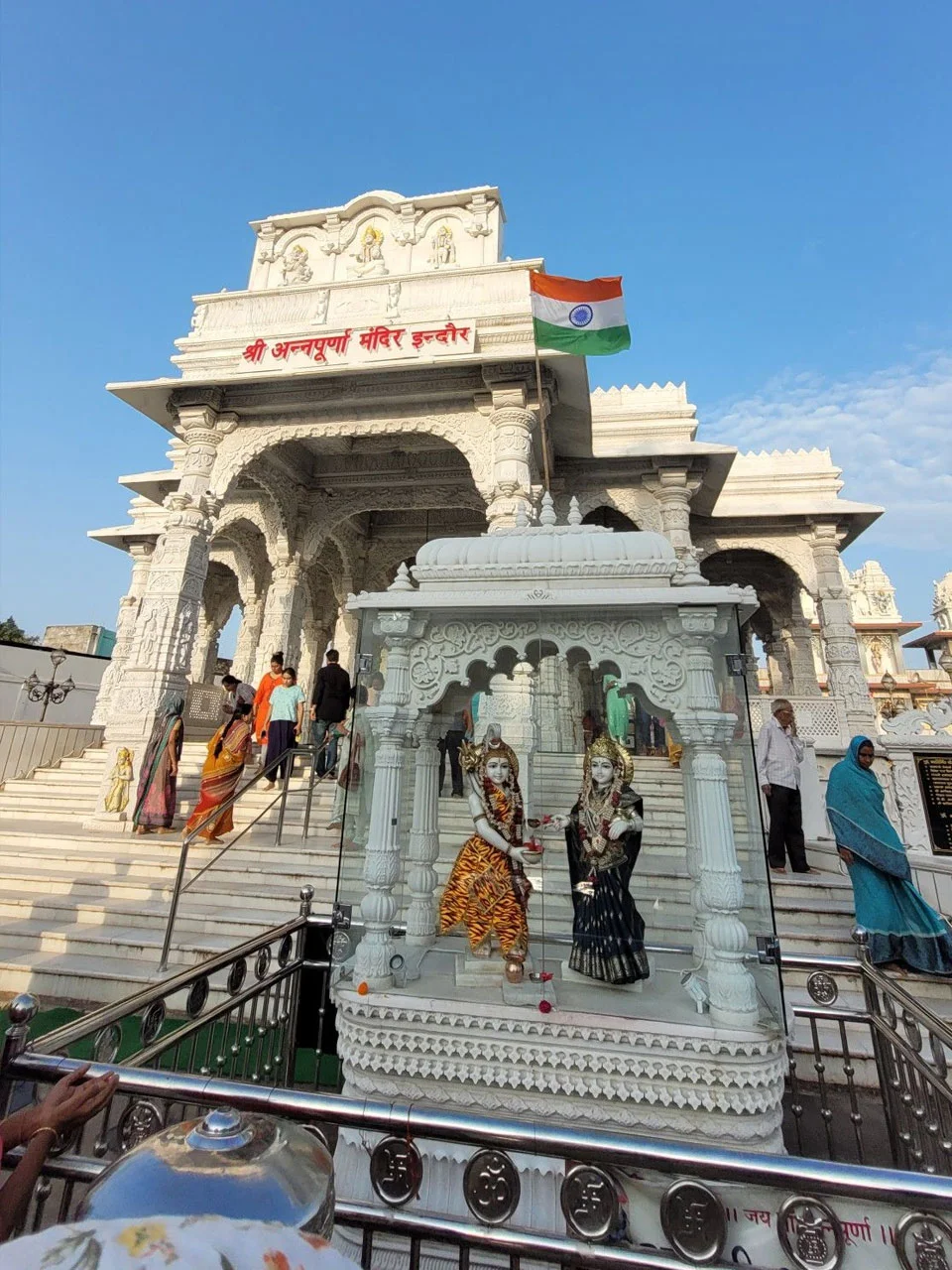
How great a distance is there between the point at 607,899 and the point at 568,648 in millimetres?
1060

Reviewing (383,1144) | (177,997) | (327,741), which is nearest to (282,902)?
(177,997)

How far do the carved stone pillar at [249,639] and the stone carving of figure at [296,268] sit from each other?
686 centimetres

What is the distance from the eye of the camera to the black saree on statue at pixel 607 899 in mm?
2312

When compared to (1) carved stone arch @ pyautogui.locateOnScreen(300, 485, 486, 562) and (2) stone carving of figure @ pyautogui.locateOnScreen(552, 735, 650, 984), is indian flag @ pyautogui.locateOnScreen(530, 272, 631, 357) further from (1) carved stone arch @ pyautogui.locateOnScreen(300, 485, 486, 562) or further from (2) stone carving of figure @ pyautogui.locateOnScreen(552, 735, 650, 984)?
(1) carved stone arch @ pyautogui.locateOnScreen(300, 485, 486, 562)

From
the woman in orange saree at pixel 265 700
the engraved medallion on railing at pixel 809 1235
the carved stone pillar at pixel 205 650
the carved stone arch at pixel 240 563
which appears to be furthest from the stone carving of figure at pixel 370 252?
the engraved medallion on railing at pixel 809 1235

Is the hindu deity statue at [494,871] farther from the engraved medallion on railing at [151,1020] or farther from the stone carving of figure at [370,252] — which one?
the stone carving of figure at [370,252]

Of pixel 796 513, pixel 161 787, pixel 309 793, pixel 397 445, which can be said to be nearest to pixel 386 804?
pixel 309 793

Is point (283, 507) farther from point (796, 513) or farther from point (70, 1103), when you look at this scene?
point (70, 1103)

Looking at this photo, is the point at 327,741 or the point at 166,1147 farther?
the point at 327,741

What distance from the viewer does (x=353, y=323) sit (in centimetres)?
862

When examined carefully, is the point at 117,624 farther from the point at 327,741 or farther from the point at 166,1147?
the point at 166,1147

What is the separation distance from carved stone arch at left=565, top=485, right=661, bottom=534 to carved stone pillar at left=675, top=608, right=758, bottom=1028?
7845mm

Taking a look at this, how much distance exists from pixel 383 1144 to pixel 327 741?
5.95m

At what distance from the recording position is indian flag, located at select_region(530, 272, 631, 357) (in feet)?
18.4
